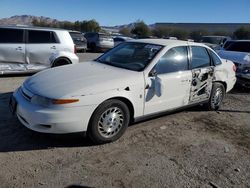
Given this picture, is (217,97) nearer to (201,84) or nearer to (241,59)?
(201,84)

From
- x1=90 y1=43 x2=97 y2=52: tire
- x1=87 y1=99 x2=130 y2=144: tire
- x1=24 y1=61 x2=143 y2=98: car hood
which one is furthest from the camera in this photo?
x1=90 y1=43 x2=97 y2=52: tire

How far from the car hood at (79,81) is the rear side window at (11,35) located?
4372 mm

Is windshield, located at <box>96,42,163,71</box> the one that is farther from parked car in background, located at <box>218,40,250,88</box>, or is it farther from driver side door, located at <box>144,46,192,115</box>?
parked car in background, located at <box>218,40,250,88</box>

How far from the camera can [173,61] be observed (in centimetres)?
546

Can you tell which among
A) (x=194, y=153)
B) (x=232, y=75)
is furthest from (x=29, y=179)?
(x=232, y=75)

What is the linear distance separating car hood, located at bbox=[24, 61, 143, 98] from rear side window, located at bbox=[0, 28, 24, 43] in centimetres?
437

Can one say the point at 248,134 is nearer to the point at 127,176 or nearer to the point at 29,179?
the point at 127,176

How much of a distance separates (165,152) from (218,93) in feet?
9.08

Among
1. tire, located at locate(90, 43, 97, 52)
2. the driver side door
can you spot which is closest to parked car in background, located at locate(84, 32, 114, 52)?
tire, located at locate(90, 43, 97, 52)

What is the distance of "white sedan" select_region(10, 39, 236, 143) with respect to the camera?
4.18 meters

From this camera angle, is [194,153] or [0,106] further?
[0,106]

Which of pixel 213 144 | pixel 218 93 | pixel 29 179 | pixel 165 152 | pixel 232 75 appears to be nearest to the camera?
pixel 29 179

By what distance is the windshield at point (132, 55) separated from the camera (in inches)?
205

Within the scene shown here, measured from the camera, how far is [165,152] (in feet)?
14.8
